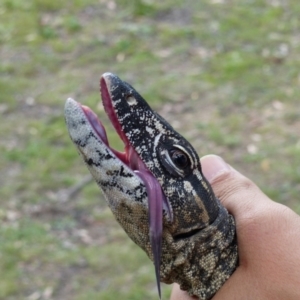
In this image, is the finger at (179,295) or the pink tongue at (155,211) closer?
the pink tongue at (155,211)

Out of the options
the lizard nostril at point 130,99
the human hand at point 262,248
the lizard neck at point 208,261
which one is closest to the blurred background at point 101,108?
the lizard neck at point 208,261

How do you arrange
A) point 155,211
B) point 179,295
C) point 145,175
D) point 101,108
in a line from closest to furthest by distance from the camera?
point 155,211, point 145,175, point 179,295, point 101,108

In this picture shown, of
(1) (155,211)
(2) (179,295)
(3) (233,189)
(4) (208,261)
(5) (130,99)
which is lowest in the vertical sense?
(2) (179,295)

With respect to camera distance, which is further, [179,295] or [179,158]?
[179,295]

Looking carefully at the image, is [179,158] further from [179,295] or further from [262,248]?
[179,295]

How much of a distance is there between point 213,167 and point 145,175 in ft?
1.75

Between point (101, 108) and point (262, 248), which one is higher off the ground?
point (262, 248)

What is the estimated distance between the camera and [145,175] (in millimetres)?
2877

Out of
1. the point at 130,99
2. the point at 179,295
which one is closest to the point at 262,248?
the point at 179,295

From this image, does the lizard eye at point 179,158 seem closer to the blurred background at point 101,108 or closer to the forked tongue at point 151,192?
the forked tongue at point 151,192

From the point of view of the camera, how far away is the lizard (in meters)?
2.81

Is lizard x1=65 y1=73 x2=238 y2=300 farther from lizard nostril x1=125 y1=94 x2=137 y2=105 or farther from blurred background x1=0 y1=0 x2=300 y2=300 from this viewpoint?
blurred background x1=0 y1=0 x2=300 y2=300

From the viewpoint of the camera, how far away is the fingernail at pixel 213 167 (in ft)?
10.7

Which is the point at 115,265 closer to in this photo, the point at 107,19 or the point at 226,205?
the point at 226,205
